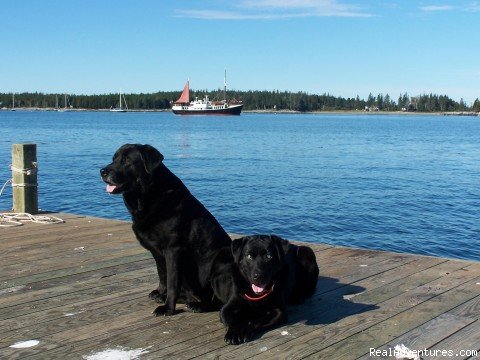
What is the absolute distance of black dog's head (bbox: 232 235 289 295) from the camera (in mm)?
3930

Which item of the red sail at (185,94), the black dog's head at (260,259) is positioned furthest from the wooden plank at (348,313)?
the red sail at (185,94)

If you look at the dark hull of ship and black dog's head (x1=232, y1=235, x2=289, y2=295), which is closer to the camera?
black dog's head (x1=232, y1=235, x2=289, y2=295)

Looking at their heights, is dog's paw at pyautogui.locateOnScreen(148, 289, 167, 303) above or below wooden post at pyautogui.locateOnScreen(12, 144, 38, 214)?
below

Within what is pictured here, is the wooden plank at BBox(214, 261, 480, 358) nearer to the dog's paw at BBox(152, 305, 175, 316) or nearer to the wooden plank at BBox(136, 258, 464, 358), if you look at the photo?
the wooden plank at BBox(136, 258, 464, 358)

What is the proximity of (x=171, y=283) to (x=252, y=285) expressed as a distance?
2.32 ft

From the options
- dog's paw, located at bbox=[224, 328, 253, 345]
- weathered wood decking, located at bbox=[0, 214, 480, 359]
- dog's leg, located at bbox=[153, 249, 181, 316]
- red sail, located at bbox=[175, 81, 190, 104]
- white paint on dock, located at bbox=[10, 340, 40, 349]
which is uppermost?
red sail, located at bbox=[175, 81, 190, 104]

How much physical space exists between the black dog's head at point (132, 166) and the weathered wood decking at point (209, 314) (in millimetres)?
934

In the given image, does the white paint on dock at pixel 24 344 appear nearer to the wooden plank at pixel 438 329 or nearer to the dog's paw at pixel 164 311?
the dog's paw at pixel 164 311

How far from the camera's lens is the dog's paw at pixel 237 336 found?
12.6 feet

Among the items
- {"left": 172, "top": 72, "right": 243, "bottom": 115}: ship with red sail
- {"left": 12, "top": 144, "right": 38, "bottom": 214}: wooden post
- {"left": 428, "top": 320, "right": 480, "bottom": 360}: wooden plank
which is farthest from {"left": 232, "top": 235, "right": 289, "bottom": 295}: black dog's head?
{"left": 172, "top": 72, "right": 243, "bottom": 115}: ship with red sail

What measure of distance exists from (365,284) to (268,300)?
1494 mm

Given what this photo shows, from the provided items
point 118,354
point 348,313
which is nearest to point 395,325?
point 348,313

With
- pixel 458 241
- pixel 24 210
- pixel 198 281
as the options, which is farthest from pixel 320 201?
pixel 198 281

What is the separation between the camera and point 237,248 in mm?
4137
